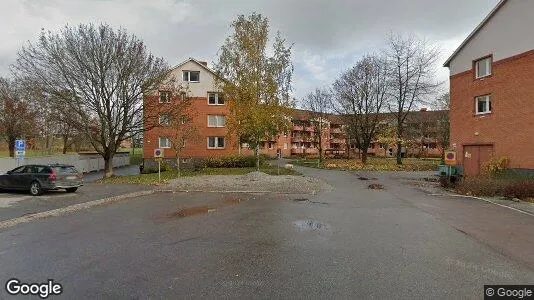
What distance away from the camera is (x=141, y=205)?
14328mm

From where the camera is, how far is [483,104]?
83.3 ft

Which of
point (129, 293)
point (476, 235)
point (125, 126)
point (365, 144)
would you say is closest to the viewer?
point (129, 293)

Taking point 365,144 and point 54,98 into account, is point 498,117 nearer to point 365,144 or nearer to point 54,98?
point 365,144

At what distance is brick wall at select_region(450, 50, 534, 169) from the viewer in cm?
2130

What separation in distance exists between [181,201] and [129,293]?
10.6 metres

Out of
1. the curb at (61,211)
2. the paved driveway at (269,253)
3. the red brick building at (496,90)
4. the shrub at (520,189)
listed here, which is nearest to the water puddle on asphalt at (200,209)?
the paved driveway at (269,253)

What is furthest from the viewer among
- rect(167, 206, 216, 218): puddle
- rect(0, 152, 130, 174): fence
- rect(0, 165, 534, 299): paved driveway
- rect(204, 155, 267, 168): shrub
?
rect(204, 155, 267, 168): shrub

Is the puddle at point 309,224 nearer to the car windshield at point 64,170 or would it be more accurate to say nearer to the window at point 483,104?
the car windshield at point 64,170

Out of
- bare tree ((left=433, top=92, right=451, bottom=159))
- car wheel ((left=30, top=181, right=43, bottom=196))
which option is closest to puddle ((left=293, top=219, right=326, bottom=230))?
car wheel ((left=30, top=181, right=43, bottom=196))

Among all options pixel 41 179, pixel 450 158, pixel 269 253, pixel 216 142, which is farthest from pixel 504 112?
pixel 216 142

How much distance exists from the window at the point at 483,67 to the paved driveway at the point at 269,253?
15.9m

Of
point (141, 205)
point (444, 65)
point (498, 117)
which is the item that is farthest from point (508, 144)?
point (141, 205)

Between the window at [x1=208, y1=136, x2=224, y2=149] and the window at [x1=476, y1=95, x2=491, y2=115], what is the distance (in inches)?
1006

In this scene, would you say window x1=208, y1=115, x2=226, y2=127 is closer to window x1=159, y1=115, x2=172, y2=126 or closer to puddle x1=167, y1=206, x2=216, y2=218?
window x1=159, y1=115, x2=172, y2=126
